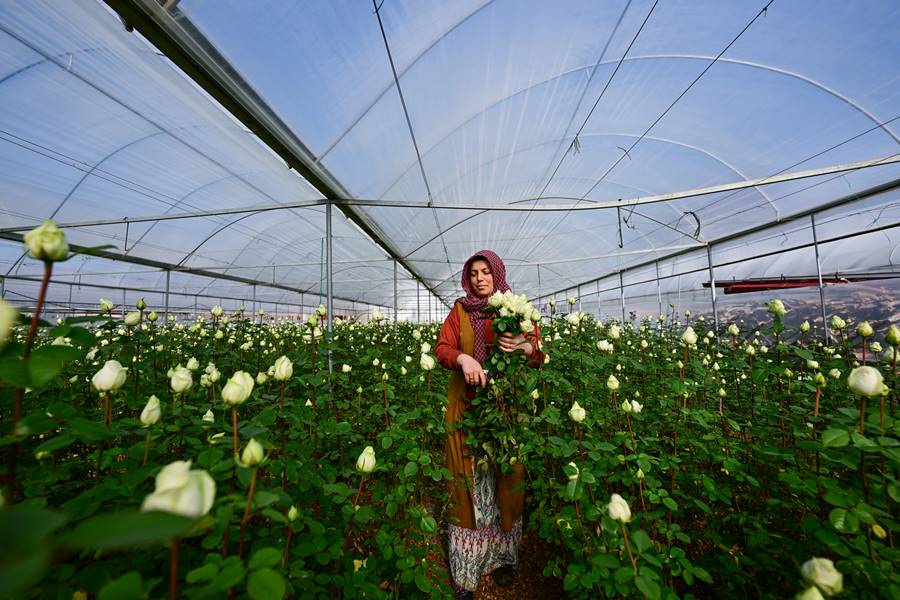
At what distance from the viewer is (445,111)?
2684mm

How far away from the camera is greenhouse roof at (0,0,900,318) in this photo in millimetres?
1726

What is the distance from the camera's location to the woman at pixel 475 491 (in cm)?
145

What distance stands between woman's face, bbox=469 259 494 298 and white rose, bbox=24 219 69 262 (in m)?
1.35

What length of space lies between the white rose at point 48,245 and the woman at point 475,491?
1.13m

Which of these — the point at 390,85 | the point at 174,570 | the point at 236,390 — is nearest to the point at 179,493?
the point at 174,570

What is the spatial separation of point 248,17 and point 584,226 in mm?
6098

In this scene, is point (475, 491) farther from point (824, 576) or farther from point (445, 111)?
point (445, 111)

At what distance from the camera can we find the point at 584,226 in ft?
20.8

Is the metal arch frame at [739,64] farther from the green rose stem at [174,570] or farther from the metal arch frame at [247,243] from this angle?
the metal arch frame at [247,243]

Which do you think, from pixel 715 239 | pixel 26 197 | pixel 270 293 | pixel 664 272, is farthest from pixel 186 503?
pixel 270 293

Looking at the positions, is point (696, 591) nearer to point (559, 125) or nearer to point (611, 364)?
point (611, 364)

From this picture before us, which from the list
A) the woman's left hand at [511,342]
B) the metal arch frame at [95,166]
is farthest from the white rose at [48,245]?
the metal arch frame at [95,166]

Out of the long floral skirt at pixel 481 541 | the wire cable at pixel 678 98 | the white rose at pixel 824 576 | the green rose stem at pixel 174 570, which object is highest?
the wire cable at pixel 678 98

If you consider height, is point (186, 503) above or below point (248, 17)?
below
